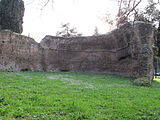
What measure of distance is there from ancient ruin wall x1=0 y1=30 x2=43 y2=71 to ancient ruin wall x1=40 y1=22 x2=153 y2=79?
1463 mm

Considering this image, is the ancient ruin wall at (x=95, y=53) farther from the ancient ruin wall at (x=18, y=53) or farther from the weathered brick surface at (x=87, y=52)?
the ancient ruin wall at (x=18, y=53)

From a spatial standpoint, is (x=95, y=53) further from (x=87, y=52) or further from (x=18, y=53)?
(x=18, y=53)

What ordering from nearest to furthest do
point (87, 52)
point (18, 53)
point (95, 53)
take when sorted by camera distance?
point (18, 53)
point (95, 53)
point (87, 52)

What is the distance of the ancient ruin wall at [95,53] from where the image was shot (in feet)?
51.1

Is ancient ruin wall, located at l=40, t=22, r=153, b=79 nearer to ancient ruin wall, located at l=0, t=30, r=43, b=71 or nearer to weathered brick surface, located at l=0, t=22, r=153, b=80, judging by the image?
weathered brick surface, located at l=0, t=22, r=153, b=80

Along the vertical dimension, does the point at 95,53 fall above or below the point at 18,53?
above

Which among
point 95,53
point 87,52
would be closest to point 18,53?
point 87,52

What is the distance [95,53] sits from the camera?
1922cm

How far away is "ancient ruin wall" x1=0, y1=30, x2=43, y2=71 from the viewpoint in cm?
1273

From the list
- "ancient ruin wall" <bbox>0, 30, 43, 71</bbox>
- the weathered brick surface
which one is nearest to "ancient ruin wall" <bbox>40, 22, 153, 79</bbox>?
the weathered brick surface

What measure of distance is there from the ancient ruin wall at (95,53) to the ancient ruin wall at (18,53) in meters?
1.46

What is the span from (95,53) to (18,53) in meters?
9.14

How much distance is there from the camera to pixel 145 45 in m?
13.1

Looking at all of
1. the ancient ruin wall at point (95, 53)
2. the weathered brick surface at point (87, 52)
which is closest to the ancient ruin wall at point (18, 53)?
the weathered brick surface at point (87, 52)
